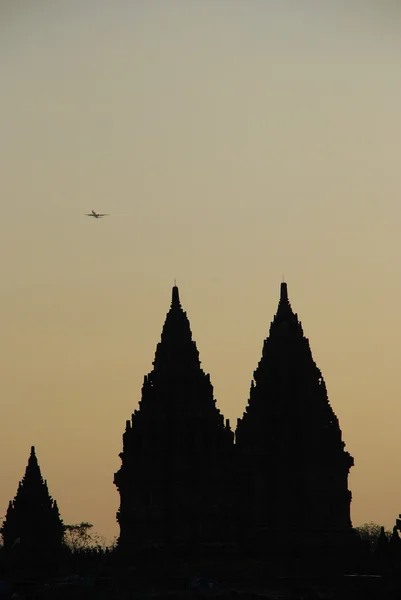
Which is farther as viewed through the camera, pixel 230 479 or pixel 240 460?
pixel 240 460

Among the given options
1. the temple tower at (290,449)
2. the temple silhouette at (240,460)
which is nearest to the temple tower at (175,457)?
the temple silhouette at (240,460)

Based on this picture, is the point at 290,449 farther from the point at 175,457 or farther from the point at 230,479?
the point at 175,457

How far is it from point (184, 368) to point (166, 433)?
332 cm

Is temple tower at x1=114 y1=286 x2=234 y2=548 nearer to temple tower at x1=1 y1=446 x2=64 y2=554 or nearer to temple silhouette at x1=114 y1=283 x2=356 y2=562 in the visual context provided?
temple silhouette at x1=114 y1=283 x2=356 y2=562

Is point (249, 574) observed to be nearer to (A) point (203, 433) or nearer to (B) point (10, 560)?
(A) point (203, 433)

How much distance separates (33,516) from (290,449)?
18292 mm

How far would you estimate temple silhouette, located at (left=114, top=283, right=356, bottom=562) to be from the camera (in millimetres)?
110688

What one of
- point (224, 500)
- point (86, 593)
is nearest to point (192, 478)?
point (224, 500)

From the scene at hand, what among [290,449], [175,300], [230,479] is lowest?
[230,479]

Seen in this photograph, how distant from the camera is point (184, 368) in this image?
4444 inches

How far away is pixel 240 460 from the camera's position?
113562mm

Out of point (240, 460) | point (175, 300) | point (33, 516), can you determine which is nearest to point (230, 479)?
point (240, 460)

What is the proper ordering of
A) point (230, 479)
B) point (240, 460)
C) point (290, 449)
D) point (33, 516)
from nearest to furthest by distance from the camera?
point (230, 479) → point (240, 460) → point (290, 449) → point (33, 516)

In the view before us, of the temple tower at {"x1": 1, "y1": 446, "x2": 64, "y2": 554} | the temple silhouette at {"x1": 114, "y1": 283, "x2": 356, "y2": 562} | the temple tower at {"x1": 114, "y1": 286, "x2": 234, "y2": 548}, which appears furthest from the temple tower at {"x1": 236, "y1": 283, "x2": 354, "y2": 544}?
the temple tower at {"x1": 1, "y1": 446, "x2": 64, "y2": 554}
